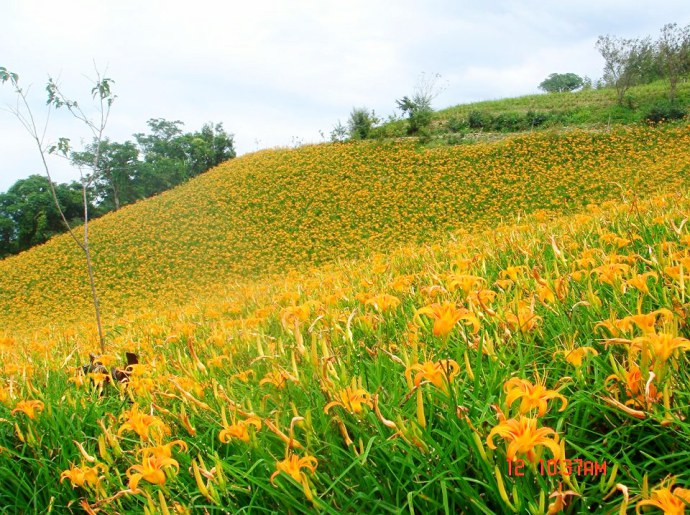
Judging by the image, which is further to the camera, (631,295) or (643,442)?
(631,295)

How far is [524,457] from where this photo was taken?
2.71 ft

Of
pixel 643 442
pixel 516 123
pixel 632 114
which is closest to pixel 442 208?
pixel 516 123

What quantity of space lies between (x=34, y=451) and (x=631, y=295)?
2144mm

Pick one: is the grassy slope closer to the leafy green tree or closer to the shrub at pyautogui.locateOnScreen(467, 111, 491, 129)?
the shrub at pyautogui.locateOnScreen(467, 111, 491, 129)

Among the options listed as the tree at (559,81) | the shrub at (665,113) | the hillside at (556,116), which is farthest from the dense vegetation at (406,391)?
the tree at (559,81)

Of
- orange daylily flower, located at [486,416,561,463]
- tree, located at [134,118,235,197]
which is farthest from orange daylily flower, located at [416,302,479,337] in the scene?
tree, located at [134,118,235,197]

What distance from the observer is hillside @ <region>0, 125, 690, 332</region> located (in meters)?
12.2

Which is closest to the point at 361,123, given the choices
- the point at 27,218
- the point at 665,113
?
the point at 665,113

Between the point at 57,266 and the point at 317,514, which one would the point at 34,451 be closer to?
the point at 317,514

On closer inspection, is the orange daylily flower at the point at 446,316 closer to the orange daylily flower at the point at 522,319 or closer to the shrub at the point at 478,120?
the orange daylily flower at the point at 522,319

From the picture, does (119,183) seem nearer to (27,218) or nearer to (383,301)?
(27,218)

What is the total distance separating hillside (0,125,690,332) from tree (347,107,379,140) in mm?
1596
